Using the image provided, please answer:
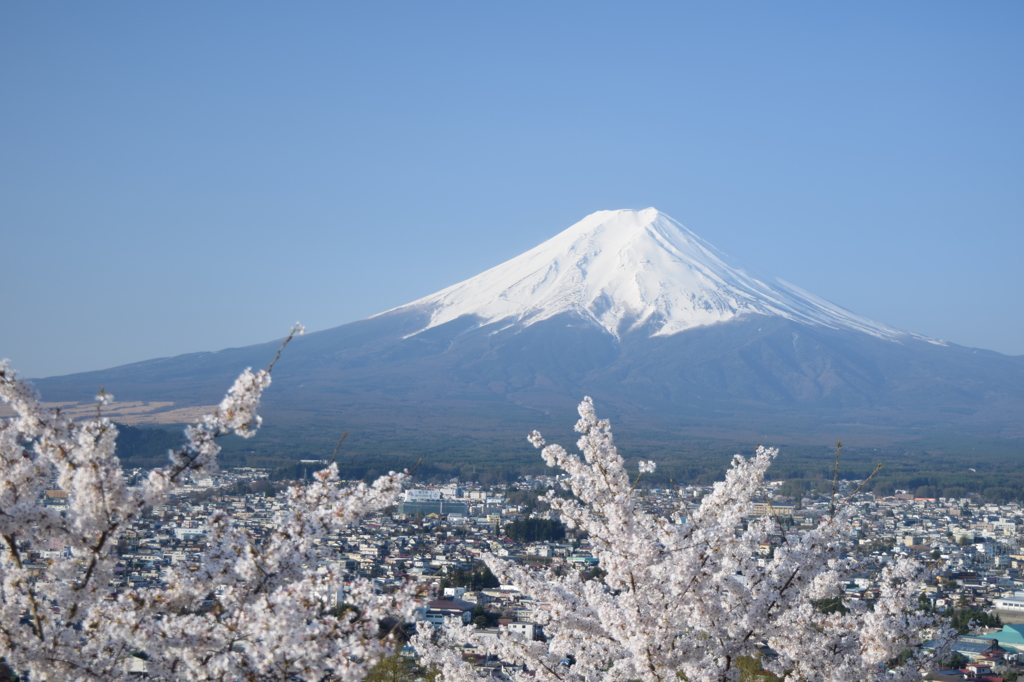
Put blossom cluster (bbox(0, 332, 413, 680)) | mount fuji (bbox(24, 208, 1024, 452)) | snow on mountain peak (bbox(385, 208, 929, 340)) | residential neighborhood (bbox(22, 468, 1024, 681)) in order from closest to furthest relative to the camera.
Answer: blossom cluster (bbox(0, 332, 413, 680)) < residential neighborhood (bbox(22, 468, 1024, 681)) < mount fuji (bbox(24, 208, 1024, 452)) < snow on mountain peak (bbox(385, 208, 929, 340))

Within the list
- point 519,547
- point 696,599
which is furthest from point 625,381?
point 696,599

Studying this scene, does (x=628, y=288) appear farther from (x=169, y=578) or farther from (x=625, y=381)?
(x=169, y=578)

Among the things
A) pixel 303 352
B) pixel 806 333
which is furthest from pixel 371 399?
pixel 806 333

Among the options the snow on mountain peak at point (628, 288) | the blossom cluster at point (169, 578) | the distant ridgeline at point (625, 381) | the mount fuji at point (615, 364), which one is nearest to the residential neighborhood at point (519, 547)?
the blossom cluster at point (169, 578)

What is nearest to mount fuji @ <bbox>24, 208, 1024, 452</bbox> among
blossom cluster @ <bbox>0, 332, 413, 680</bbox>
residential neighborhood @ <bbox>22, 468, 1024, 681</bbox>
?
residential neighborhood @ <bbox>22, 468, 1024, 681</bbox>

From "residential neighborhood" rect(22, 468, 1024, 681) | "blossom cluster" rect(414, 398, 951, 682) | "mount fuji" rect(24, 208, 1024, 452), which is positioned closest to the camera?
"blossom cluster" rect(414, 398, 951, 682)

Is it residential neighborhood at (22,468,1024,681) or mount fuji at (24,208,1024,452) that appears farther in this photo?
mount fuji at (24,208,1024,452)

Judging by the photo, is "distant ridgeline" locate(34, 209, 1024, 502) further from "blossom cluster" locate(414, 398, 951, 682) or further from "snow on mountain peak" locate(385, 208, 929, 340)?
"blossom cluster" locate(414, 398, 951, 682)
